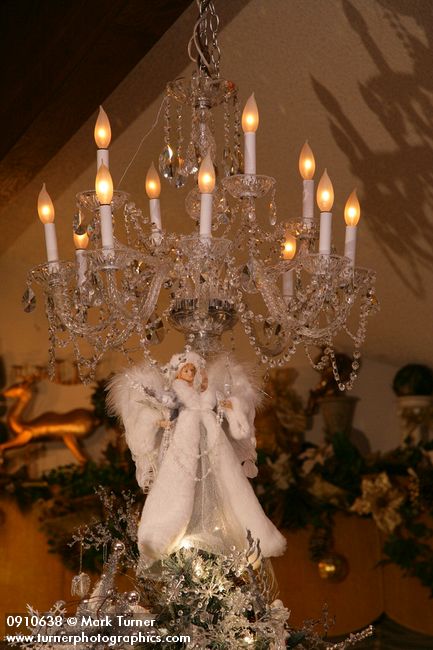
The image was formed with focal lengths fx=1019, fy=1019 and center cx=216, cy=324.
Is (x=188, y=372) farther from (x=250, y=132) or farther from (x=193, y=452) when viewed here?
(x=250, y=132)

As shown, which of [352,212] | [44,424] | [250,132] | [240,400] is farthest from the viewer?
[44,424]

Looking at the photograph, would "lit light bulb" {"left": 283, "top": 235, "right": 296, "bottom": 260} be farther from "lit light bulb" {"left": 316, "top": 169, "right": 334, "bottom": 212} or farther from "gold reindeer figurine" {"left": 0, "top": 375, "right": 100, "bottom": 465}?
"gold reindeer figurine" {"left": 0, "top": 375, "right": 100, "bottom": 465}

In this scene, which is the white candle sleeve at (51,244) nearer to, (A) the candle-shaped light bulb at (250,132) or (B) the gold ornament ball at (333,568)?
(A) the candle-shaped light bulb at (250,132)

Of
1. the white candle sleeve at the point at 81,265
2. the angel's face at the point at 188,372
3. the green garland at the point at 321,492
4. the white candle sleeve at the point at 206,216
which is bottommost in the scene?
the green garland at the point at 321,492

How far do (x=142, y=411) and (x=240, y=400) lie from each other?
207 mm

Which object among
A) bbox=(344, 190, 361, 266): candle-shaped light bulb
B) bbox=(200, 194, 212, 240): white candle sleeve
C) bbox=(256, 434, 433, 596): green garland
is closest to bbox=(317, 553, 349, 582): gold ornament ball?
→ bbox=(256, 434, 433, 596): green garland

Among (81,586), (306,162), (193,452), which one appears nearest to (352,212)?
(306,162)

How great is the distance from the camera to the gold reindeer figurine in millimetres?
4203

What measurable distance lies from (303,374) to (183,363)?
2.29 meters

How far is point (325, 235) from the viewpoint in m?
1.86

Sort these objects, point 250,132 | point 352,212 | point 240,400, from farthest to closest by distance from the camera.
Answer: point 240,400
point 352,212
point 250,132

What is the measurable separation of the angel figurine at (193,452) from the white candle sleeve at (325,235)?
1.34 ft

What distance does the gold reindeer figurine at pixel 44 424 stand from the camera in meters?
4.20

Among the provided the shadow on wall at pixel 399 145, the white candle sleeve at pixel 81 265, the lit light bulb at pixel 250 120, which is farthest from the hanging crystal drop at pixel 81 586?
the shadow on wall at pixel 399 145
